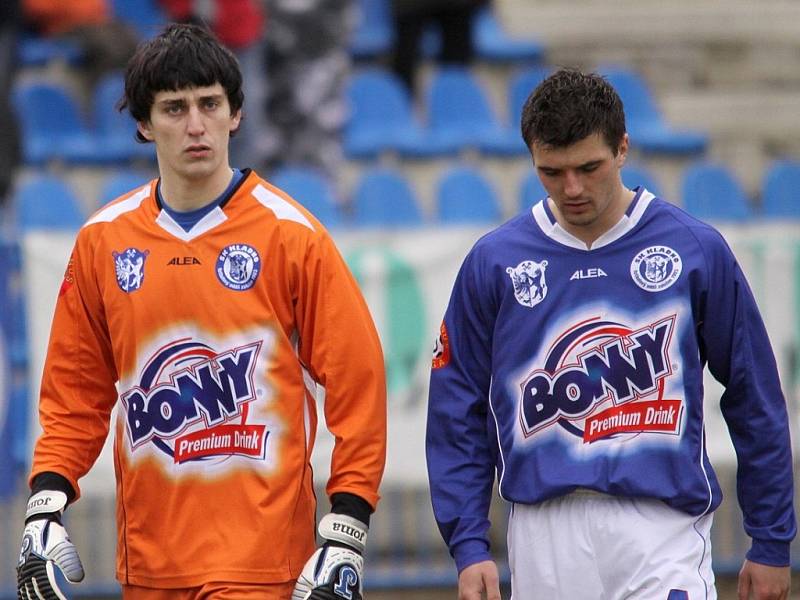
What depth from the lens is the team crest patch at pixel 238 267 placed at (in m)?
4.53

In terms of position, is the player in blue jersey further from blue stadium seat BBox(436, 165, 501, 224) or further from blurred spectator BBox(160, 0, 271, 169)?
blurred spectator BBox(160, 0, 271, 169)

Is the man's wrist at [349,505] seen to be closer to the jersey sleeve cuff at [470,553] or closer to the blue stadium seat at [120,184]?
the jersey sleeve cuff at [470,553]

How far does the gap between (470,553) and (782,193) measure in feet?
18.2

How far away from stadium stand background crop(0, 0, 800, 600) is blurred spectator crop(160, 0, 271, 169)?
0.35 meters

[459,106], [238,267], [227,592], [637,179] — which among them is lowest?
[227,592]

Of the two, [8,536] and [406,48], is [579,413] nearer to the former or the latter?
[8,536]

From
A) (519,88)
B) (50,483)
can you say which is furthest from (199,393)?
(519,88)

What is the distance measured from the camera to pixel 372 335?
454 centimetres

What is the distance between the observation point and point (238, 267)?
454 cm

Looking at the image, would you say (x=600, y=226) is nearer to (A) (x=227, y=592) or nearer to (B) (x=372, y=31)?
(A) (x=227, y=592)

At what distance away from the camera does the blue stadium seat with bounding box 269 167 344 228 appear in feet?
28.8

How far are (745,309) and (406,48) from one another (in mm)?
7245

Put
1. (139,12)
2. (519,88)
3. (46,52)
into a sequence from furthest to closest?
(519,88), (139,12), (46,52)

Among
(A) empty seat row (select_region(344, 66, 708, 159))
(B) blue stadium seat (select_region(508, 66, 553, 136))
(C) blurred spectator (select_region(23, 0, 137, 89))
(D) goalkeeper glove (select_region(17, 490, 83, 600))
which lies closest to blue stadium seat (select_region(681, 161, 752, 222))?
(A) empty seat row (select_region(344, 66, 708, 159))
